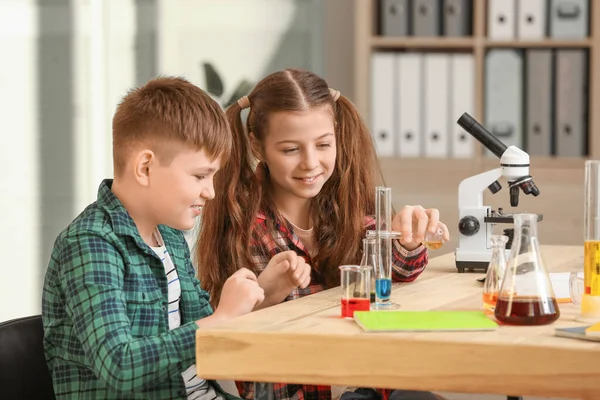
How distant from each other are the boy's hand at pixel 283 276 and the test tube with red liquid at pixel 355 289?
0.90 feet

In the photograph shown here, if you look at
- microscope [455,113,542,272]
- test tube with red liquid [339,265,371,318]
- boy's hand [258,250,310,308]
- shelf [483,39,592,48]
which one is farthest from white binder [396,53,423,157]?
test tube with red liquid [339,265,371,318]

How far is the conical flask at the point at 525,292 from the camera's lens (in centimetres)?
139

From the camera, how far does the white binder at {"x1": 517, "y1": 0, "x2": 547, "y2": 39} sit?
354 centimetres

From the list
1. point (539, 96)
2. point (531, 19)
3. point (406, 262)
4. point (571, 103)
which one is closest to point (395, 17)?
point (531, 19)

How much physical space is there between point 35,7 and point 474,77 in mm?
1636

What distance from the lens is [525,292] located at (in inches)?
55.0

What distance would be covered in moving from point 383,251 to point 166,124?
1.41ft

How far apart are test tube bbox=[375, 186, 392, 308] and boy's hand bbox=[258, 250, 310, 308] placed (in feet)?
0.64

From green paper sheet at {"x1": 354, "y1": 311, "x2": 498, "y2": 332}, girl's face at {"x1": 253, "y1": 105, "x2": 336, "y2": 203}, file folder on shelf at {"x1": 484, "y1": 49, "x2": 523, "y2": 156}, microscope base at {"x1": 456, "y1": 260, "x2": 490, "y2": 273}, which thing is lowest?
microscope base at {"x1": 456, "y1": 260, "x2": 490, "y2": 273}

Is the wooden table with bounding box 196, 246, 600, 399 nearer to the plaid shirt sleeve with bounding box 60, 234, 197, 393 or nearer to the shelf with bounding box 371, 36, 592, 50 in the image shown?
the plaid shirt sleeve with bounding box 60, 234, 197, 393

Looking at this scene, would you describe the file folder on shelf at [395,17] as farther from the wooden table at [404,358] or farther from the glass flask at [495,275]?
the wooden table at [404,358]

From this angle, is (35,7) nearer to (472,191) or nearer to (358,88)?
(358,88)

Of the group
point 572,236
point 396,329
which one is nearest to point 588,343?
point 396,329

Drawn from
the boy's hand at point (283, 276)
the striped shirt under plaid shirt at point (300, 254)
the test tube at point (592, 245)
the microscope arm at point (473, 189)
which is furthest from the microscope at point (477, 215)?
the test tube at point (592, 245)
